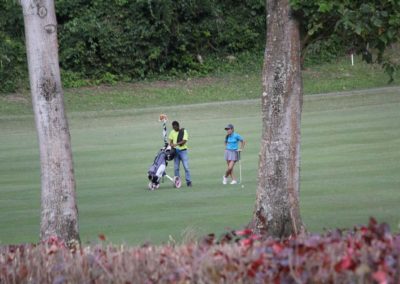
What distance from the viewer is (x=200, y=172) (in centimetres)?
2612

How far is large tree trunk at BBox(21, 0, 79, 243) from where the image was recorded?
42.6 feet

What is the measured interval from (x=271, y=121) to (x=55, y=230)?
3.48 meters

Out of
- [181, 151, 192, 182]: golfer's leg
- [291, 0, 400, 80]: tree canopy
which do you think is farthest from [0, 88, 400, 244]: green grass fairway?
[291, 0, 400, 80]: tree canopy

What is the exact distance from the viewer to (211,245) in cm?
741

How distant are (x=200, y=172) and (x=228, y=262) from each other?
768 inches

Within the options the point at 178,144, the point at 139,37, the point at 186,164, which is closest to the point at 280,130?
the point at 186,164

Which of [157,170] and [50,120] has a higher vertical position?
[50,120]

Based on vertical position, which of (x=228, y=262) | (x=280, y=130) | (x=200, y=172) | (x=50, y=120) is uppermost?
(x=50, y=120)

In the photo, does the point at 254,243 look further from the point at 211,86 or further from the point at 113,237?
the point at 211,86

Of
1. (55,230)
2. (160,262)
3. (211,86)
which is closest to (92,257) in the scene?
(160,262)

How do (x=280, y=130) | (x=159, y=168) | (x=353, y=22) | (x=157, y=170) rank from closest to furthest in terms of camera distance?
(x=353, y=22) < (x=280, y=130) < (x=157, y=170) < (x=159, y=168)

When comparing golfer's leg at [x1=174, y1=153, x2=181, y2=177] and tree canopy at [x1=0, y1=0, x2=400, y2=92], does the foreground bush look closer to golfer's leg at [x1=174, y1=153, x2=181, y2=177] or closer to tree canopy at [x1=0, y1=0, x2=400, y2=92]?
golfer's leg at [x1=174, y1=153, x2=181, y2=177]

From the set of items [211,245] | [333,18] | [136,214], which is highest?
[333,18]

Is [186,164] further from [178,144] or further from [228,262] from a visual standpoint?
[228,262]
